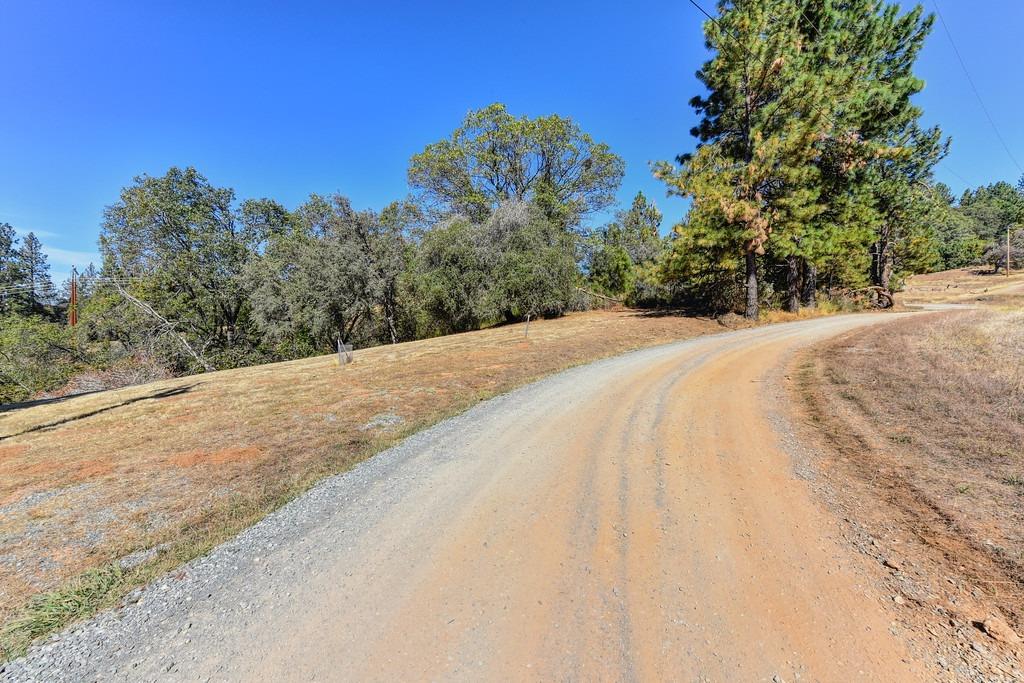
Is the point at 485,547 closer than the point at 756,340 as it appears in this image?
Yes

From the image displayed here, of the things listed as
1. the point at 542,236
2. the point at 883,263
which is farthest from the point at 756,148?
the point at 883,263

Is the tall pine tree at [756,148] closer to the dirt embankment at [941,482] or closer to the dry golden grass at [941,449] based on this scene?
the dry golden grass at [941,449]

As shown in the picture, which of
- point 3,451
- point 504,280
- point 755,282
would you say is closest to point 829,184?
point 755,282

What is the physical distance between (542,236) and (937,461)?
21.8 meters

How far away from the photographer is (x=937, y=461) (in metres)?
3.93

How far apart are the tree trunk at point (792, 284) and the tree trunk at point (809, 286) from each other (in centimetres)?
82

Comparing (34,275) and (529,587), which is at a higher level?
(34,275)

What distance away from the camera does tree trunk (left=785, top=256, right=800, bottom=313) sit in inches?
788

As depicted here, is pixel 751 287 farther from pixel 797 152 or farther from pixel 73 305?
pixel 73 305

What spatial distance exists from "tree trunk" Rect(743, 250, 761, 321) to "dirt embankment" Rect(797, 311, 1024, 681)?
428 inches

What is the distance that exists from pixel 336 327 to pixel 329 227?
7.02 metres

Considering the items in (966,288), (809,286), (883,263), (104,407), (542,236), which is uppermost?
(542,236)

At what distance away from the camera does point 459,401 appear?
7.97m

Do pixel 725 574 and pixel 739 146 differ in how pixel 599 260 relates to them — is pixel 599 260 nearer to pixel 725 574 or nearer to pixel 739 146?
pixel 739 146
